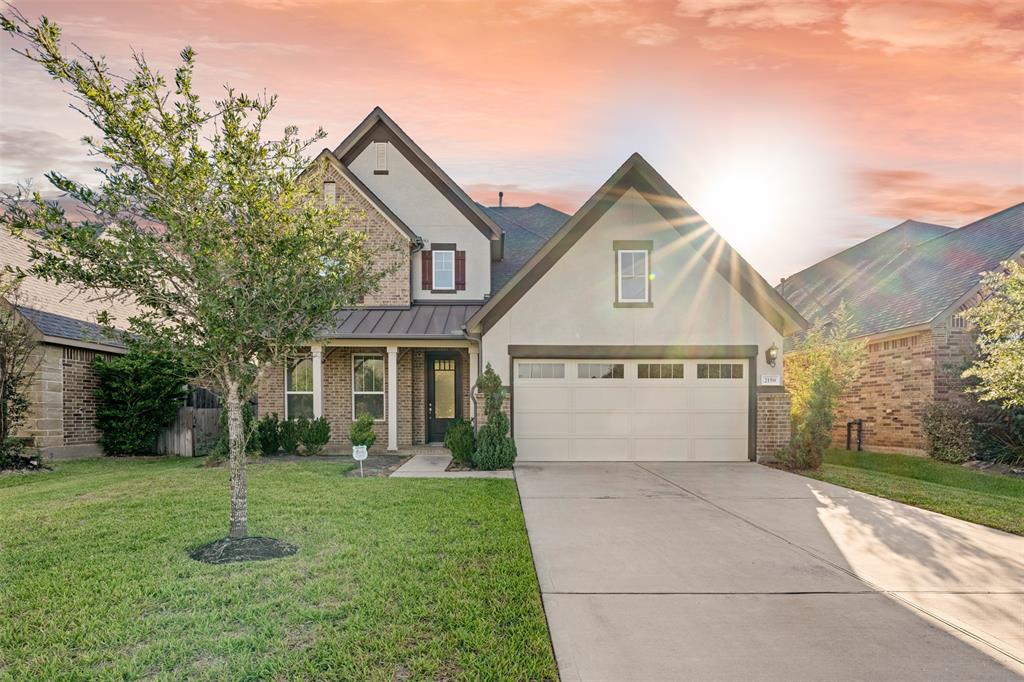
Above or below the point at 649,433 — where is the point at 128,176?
above

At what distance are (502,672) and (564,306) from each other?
1046cm

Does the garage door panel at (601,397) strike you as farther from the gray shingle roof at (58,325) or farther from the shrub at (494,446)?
the gray shingle roof at (58,325)

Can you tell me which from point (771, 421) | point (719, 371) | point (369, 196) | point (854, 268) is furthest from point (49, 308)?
point (854, 268)

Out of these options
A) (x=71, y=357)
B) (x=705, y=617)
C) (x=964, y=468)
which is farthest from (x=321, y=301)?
(x=964, y=468)

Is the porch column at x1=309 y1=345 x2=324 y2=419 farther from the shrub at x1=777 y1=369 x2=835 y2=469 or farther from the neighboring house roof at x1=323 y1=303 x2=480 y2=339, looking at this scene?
the shrub at x1=777 y1=369 x2=835 y2=469

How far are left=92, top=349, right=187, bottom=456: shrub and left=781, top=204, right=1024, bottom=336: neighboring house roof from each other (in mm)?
19428

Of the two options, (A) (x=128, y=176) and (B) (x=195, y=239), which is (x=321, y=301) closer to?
(B) (x=195, y=239)

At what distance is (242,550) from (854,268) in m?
26.4

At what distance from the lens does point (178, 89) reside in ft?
20.8

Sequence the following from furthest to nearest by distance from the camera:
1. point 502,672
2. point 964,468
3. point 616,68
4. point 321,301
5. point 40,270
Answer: point 964,468
point 616,68
point 321,301
point 40,270
point 502,672

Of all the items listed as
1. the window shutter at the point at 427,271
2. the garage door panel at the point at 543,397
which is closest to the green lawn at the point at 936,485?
the garage door panel at the point at 543,397

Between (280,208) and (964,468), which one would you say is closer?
(280,208)

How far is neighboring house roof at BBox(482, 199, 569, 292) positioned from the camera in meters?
19.4

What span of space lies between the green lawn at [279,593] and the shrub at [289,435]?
5.21 m
